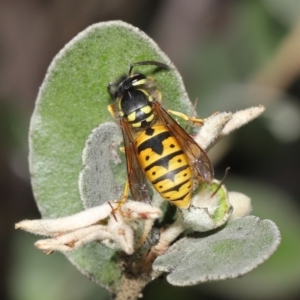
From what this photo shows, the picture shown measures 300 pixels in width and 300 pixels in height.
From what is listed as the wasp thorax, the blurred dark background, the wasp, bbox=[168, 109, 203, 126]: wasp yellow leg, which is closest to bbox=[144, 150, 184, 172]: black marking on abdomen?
the wasp

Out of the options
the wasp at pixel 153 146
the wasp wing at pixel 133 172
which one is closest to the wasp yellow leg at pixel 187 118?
the wasp at pixel 153 146

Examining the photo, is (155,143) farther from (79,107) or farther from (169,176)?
(79,107)

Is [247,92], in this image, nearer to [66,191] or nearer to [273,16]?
[273,16]

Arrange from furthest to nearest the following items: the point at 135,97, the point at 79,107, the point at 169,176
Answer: the point at 135,97
the point at 79,107
the point at 169,176

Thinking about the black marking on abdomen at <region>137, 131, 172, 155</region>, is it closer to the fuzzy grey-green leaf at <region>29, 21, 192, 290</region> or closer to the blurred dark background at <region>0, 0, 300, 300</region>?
the fuzzy grey-green leaf at <region>29, 21, 192, 290</region>

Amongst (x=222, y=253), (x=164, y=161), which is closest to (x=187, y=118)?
(x=164, y=161)

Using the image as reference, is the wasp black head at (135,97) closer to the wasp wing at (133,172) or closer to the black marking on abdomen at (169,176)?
the wasp wing at (133,172)

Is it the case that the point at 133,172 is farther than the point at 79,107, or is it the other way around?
the point at 79,107
